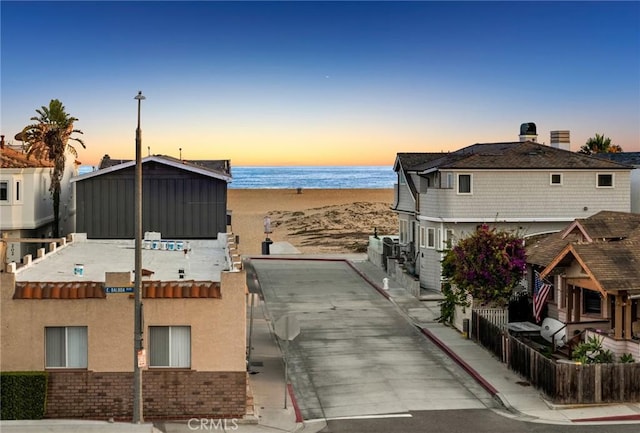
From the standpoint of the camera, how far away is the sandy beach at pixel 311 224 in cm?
6731

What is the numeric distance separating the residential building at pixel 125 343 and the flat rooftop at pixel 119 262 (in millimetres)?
2612

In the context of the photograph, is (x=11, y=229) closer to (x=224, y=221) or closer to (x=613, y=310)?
(x=224, y=221)

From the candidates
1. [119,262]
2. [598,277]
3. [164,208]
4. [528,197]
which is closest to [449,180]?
[528,197]

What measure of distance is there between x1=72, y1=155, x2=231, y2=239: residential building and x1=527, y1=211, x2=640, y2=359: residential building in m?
13.0

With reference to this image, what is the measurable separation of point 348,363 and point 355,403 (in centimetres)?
444

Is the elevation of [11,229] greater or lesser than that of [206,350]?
greater

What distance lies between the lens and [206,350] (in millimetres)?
18891

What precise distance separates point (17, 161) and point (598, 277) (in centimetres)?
2840

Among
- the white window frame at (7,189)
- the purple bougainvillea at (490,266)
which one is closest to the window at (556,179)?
the purple bougainvillea at (490,266)

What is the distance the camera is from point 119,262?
25.3 metres

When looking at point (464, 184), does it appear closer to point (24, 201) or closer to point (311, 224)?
point (24, 201)

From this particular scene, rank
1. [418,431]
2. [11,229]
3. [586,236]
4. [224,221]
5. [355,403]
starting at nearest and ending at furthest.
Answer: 1. [418,431]
2. [355,403]
3. [586,236]
4. [224,221]
5. [11,229]

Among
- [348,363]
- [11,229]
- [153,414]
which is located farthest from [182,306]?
[11,229]

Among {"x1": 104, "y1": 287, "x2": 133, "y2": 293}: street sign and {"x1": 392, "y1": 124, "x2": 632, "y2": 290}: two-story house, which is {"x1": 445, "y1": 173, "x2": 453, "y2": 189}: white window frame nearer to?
{"x1": 392, "y1": 124, "x2": 632, "y2": 290}: two-story house
